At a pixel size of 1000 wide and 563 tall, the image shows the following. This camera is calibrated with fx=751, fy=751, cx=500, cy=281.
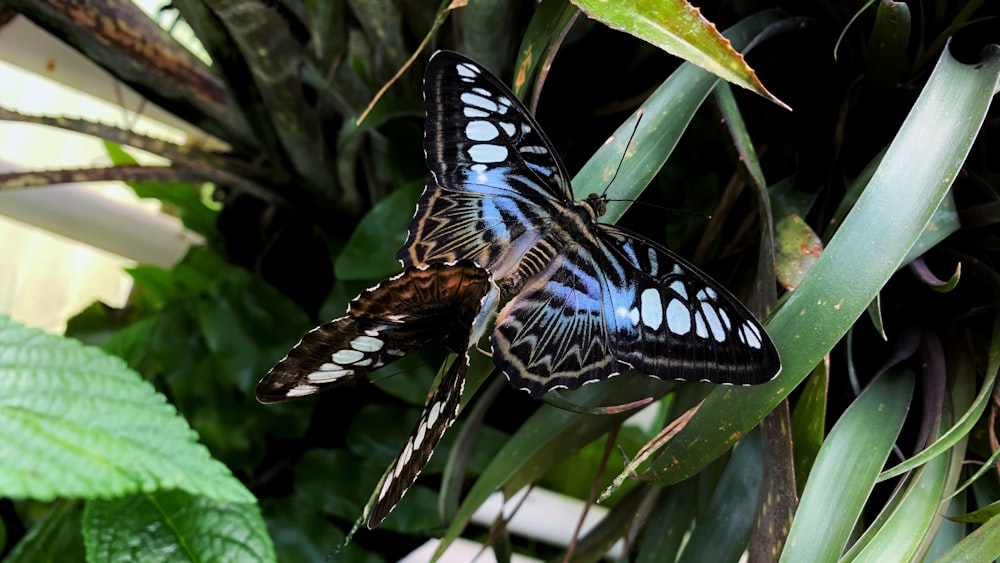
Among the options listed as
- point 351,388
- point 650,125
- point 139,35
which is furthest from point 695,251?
point 139,35

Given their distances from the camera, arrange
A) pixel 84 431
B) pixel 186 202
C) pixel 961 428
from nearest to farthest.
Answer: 1. pixel 84 431
2. pixel 961 428
3. pixel 186 202

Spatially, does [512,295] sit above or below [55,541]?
above

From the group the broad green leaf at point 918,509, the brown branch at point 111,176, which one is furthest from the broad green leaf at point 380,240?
the broad green leaf at point 918,509

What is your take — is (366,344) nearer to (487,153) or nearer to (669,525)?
(487,153)

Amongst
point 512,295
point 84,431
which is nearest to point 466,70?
point 512,295

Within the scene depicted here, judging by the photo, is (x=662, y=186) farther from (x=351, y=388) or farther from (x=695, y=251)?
(x=351, y=388)

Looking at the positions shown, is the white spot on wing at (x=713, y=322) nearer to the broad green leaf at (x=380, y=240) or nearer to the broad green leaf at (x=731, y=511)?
the broad green leaf at (x=731, y=511)
